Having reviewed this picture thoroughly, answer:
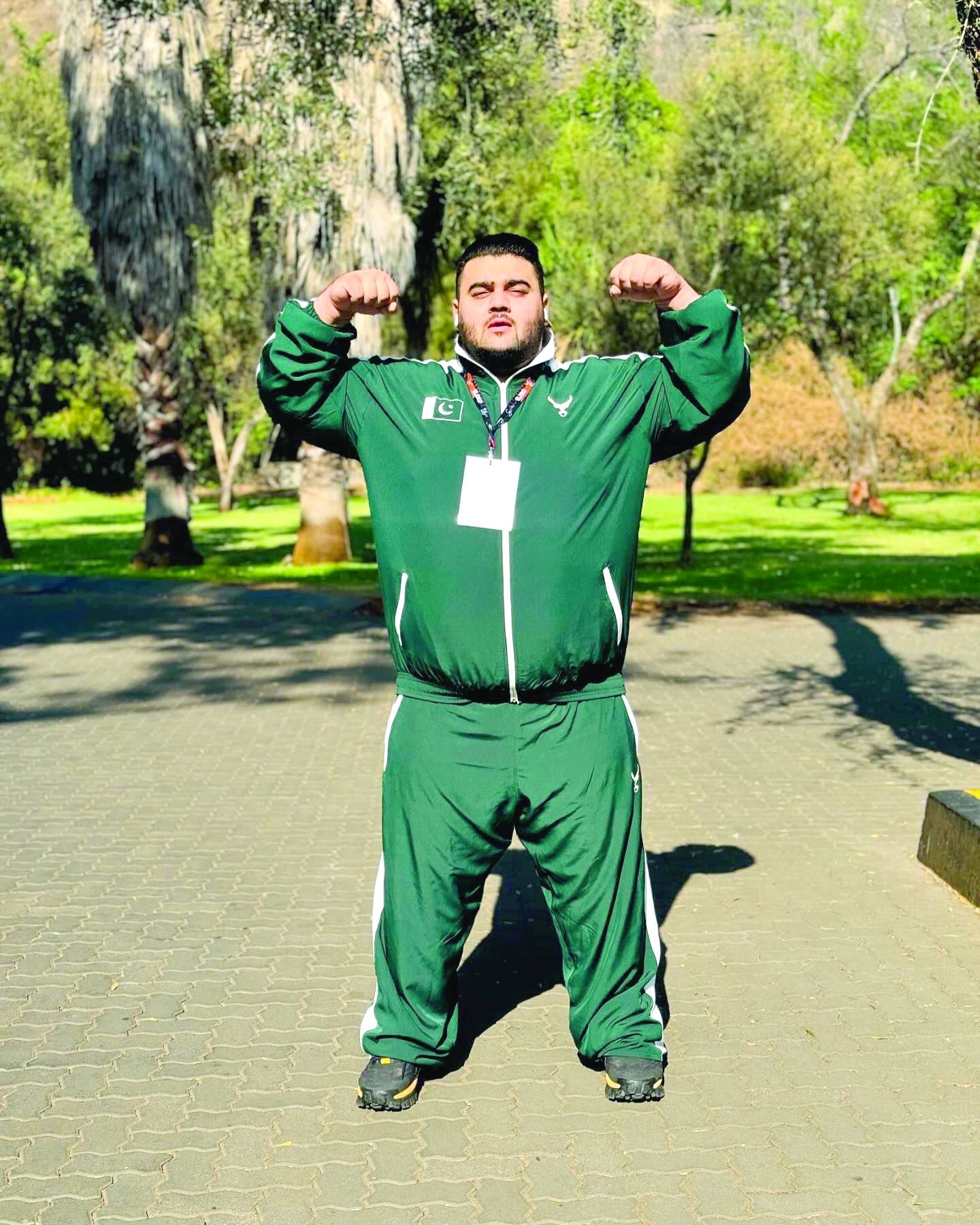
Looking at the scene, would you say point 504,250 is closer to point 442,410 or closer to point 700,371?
point 442,410

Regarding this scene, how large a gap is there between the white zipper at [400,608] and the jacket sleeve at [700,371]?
730mm

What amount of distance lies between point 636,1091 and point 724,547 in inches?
884

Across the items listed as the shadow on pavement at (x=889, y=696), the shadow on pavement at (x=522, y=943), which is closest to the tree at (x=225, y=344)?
the shadow on pavement at (x=889, y=696)

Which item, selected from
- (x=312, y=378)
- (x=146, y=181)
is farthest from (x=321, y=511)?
(x=312, y=378)

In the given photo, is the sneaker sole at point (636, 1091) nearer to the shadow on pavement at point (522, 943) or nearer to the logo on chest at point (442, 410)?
the shadow on pavement at point (522, 943)

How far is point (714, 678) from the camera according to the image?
11.9m

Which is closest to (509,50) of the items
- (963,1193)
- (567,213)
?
(567,213)

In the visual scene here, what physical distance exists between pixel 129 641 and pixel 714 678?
222 inches

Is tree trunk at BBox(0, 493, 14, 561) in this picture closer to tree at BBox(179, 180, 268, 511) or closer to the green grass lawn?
the green grass lawn

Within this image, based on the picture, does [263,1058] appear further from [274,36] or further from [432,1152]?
[274,36]

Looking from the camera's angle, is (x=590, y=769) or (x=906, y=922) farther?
(x=906, y=922)

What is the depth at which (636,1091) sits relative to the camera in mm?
3877

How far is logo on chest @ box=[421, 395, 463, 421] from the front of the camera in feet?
12.5

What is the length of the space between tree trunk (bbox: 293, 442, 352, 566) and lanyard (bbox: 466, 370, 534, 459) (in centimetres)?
1760
